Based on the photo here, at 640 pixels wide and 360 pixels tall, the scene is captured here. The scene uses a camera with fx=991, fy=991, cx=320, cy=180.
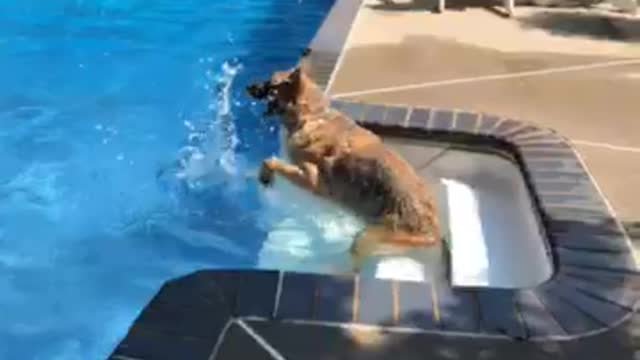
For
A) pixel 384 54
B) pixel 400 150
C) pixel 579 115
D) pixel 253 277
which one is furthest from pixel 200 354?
pixel 384 54

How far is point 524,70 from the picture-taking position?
312 inches

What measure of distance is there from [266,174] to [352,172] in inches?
22.8

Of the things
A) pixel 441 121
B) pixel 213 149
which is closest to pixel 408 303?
pixel 441 121

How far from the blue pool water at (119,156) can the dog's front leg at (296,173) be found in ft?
3.42

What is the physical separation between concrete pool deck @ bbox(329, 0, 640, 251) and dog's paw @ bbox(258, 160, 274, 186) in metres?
1.65

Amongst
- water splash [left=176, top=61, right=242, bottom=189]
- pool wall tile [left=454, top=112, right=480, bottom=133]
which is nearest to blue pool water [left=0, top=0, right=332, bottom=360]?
water splash [left=176, top=61, right=242, bottom=189]

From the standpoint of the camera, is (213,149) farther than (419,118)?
Yes

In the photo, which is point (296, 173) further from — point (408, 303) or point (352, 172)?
point (408, 303)

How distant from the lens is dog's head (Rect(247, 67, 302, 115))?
5716 millimetres

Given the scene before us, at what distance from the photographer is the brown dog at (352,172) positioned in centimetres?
490

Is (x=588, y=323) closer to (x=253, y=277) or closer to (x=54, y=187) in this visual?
(x=253, y=277)

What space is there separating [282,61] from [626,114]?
15.8 ft

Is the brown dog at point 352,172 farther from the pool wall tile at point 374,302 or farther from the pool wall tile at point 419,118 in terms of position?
the pool wall tile at point 374,302

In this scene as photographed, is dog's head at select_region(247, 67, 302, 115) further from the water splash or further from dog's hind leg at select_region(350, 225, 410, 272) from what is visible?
the water splash
